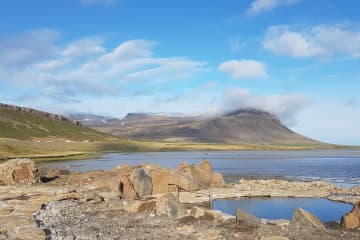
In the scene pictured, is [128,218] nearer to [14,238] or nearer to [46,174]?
[14,238]

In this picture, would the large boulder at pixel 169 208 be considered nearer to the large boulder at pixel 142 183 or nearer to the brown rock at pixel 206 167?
the large boulder at pixel 142 183

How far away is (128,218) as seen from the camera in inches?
1126

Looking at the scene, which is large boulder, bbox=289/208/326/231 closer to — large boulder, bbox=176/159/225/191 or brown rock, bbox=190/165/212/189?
large boulder, bbox=176/159/225/191

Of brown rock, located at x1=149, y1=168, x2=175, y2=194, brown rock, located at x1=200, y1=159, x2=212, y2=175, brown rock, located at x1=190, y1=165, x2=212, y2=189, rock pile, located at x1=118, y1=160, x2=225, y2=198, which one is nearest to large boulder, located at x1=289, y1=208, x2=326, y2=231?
rock pile, located at x1=118, y1=160, x2=225, y2=198

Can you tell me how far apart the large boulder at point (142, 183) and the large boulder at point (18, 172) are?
44.2 feet

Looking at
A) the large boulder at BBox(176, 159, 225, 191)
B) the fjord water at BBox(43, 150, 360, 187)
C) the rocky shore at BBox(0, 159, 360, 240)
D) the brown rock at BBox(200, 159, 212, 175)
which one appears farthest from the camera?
the fjord water at BBox(43, 150, 360, 187)

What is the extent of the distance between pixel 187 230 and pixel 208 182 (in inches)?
1295

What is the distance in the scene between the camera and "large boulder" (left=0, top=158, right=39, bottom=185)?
49.0 m

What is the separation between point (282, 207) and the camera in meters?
44.2

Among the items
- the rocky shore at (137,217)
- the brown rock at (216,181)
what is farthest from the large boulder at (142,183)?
the brown rock at (216,181)

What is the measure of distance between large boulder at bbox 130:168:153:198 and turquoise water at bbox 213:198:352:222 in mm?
6718

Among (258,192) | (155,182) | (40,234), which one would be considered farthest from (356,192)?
A: (40,234)

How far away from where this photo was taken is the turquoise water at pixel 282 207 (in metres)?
39.8

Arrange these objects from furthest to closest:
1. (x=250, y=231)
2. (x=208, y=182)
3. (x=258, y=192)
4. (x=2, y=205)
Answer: (x=208, y=182)
(x=258, y=192)
(x=2, y=205)
(x=250, y=231)
